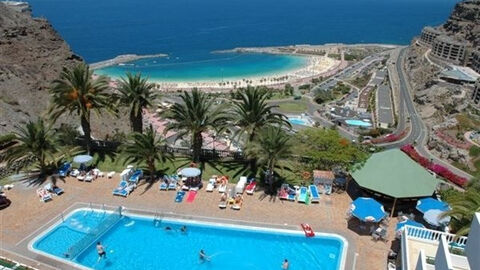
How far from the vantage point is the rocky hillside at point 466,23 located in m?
138

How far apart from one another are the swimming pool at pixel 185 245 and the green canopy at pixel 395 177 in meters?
5.50

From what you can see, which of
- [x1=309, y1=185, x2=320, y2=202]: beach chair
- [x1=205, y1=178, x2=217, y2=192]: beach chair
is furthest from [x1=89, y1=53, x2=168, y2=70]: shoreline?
[x1=309, y1=185, x2=320, y2=202]: beach chair

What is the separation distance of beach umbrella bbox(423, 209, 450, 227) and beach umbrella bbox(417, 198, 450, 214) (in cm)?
58

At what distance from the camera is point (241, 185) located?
2947 centimetres

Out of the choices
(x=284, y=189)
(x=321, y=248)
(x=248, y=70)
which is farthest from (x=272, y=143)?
(x=248, y=70)

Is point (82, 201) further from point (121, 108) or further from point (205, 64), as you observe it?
point (205, 64)

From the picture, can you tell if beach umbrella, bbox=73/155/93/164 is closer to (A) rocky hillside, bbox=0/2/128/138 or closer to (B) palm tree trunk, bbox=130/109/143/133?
(B) palm tree trunk, bbox=130/109/143/133

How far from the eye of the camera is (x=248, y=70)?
153125 mm

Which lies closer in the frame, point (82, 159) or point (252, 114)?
point (252, 114)

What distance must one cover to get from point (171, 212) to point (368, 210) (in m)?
13.9

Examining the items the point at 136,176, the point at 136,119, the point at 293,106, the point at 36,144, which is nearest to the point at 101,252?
the point at 136,176

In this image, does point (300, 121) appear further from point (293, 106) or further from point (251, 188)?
point (251, 188)

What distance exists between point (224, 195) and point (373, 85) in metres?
103

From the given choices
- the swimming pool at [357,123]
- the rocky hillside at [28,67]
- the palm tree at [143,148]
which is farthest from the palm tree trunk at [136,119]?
the swimming pool at [357,123]
